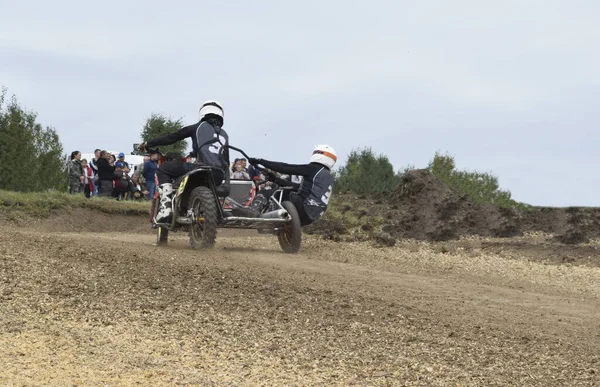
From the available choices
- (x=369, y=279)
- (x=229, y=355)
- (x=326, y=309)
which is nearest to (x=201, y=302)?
(x=326, y=309)

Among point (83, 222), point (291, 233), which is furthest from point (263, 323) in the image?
point (83, 222)

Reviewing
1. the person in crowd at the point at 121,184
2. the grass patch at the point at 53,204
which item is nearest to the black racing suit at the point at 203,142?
the grass patch at the point at 53,204

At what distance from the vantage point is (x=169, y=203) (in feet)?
51.0

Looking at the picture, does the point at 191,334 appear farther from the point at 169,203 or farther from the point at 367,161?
the point at 367,161

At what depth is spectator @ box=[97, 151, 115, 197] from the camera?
2634cm

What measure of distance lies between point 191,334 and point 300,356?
1104 millimetres

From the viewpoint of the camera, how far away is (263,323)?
29.6ft

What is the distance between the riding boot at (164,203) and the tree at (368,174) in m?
23.8

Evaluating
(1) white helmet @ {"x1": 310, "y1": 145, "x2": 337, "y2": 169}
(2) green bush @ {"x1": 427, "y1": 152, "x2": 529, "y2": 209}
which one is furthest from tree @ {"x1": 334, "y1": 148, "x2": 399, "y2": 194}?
(1) white helmet @ {"x1": 310, "y1": 145, "x2": 337, "y2": 169}

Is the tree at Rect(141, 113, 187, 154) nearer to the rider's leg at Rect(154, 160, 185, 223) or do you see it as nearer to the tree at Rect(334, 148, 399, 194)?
the tree at Rect(334, 148, 399, 194)

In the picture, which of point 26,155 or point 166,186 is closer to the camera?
point 166,186

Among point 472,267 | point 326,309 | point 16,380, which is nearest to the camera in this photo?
point 16,380

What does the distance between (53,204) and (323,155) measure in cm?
976

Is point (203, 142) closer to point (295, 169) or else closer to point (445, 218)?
point (295, 169)
